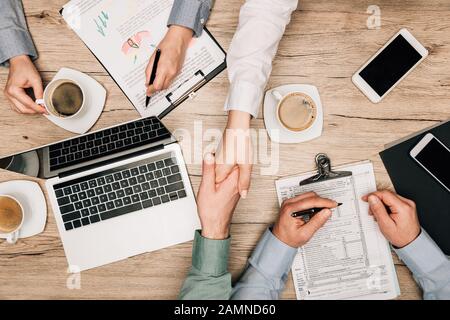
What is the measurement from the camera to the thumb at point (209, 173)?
0.99m

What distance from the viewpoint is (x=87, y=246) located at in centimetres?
105

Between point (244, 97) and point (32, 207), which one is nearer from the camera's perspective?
point (244, 97)

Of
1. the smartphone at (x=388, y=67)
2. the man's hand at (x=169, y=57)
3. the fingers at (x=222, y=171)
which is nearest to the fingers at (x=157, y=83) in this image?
the man's hand at (x=169, y=57)

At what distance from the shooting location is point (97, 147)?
3.46ft

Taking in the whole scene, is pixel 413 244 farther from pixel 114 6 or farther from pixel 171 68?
pixel 114 6

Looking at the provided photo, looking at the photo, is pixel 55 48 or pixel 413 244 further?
pixel 55 48

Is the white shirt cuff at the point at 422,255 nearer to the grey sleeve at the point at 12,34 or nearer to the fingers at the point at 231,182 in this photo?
the fingers at the point at 231,182

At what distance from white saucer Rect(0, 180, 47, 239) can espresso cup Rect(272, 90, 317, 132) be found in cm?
66

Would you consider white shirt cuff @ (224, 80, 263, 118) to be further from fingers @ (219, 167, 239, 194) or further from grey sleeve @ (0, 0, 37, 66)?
grey sleeve @ (0, 0, 37, 66)

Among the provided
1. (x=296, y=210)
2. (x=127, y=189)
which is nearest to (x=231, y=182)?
(x=296, y=210)

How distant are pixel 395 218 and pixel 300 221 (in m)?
0.23

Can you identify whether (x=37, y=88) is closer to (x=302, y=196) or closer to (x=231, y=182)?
(x=231, y=182)

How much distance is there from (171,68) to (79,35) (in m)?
0.28
